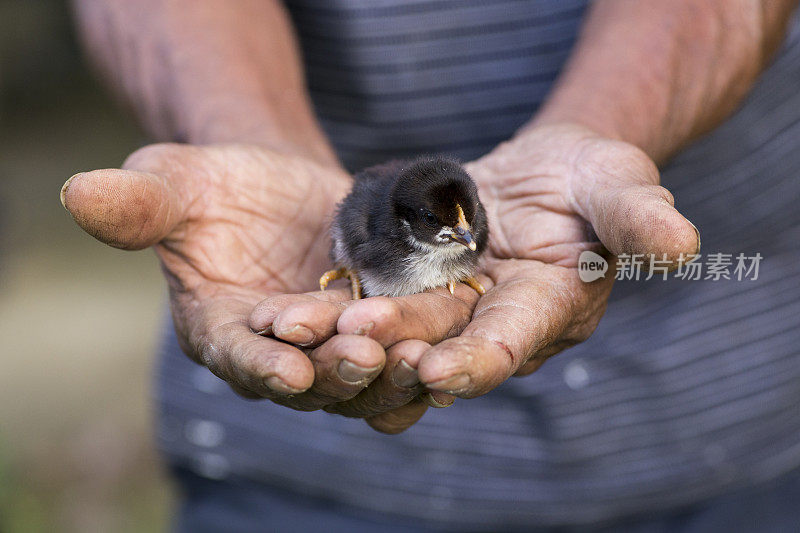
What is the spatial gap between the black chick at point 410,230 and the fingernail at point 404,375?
621 mm

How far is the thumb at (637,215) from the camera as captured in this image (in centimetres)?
173

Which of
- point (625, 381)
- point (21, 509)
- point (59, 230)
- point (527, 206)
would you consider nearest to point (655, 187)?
point (527, 206)

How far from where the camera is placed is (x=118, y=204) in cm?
193

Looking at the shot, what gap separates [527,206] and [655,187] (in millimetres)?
525

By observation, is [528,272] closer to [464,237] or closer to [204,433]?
[464,237]

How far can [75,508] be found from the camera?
5508 millimetres

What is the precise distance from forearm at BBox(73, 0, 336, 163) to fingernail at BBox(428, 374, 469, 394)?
50.4 inches

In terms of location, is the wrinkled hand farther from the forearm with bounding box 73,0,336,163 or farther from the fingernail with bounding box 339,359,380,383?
the forearm with bounding box 73,0,336,163

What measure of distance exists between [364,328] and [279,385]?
23 centimetres

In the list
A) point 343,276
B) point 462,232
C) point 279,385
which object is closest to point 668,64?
point 462,232

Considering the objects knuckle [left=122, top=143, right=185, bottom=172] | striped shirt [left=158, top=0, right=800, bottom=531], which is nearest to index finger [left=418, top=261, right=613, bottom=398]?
striped shirt [left=158, top=0, right=800, bottom=531]

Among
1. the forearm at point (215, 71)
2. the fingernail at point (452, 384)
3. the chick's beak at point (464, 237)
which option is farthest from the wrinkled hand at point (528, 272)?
the forearm at point (215, 71)

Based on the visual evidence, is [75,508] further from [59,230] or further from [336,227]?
[336,227]

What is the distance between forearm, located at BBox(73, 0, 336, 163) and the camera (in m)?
2.73
